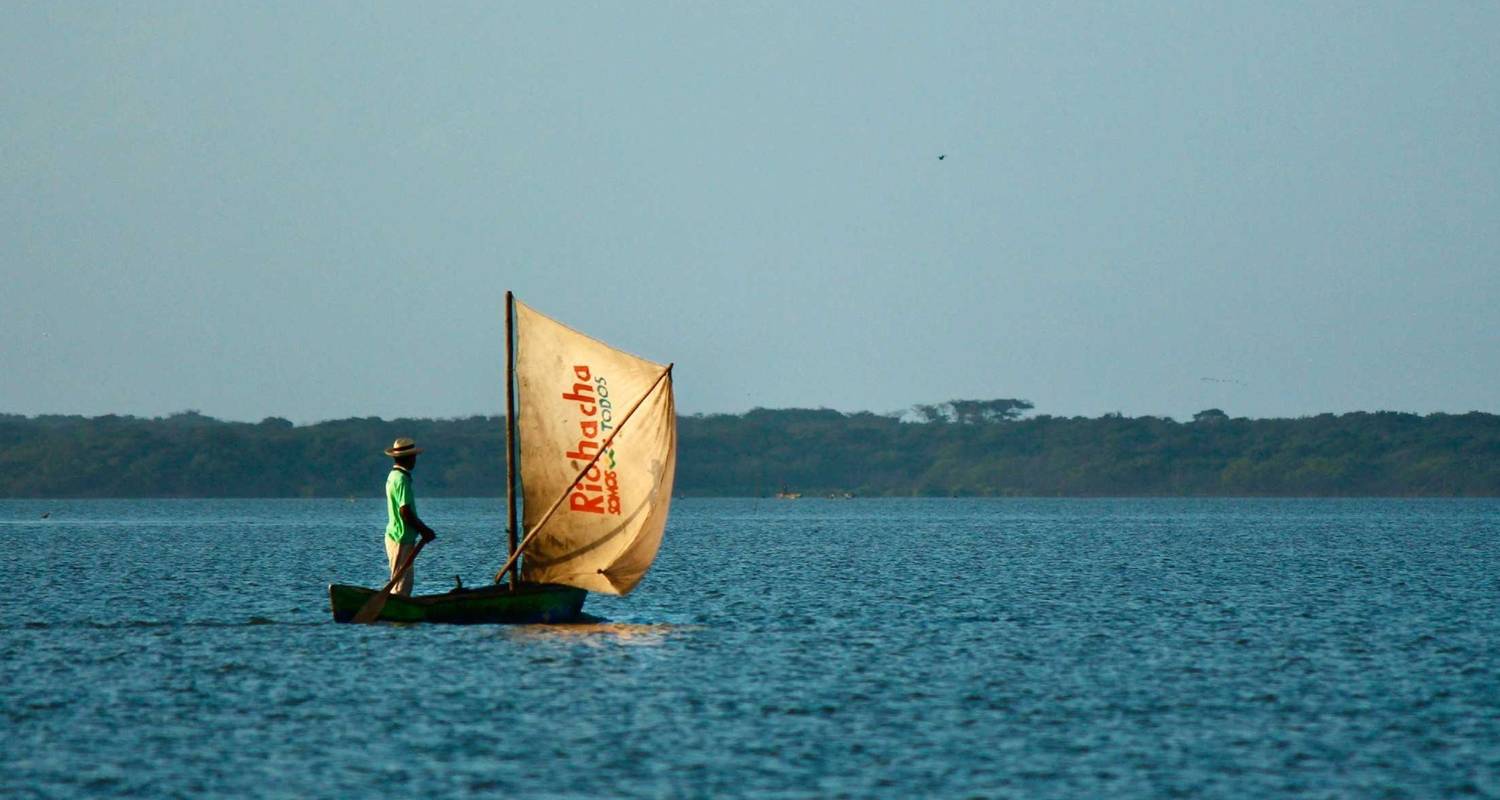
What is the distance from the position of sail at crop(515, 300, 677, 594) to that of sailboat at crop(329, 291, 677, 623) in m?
0.02

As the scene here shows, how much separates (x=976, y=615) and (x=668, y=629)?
992 centimetres

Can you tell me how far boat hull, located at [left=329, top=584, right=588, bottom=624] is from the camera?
38.2m

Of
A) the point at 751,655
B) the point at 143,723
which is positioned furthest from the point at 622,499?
the point at 143,723

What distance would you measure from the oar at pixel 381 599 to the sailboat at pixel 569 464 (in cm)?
8

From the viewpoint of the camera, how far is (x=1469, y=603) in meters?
55.0

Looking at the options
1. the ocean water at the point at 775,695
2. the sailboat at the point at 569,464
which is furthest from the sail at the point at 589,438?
the ocean water at the point at 775,695

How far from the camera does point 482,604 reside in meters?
38.3

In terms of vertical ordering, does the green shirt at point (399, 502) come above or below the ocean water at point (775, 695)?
above

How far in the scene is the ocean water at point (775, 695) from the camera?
78.1 ft

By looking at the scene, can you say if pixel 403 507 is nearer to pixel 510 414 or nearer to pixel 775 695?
pixel 510 414

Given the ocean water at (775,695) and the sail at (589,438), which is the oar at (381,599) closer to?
the ocean water at (775,695)

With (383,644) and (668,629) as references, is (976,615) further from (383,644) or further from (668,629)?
(383,644)

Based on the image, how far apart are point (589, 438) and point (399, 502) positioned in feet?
13.7

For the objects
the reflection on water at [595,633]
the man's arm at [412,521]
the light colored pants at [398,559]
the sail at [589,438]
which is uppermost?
the sail at [589,438]
